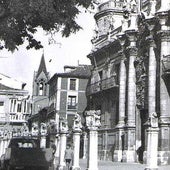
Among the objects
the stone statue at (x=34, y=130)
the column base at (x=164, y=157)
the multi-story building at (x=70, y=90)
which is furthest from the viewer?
the multi-story building at (x=70, y=90)

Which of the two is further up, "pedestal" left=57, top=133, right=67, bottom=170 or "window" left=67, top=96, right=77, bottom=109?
"window" left=67, top=96, right=77, bottom=109

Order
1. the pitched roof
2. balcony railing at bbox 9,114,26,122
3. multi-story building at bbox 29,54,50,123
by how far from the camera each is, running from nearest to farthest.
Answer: the pitched roof, balcony railing at bbox 9,114,26,122, multi-story building at bbox 29,54,50,123

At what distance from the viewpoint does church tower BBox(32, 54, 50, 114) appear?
81.1m

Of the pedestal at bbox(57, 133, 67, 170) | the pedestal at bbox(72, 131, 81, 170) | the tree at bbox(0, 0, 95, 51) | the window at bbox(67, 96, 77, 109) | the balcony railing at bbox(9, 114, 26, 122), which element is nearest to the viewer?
the tree at bbox(0, 0, 95, 51)

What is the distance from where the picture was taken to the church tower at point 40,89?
81062 millimetres

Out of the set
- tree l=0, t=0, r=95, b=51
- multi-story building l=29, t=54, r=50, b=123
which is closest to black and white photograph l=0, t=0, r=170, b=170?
tree l=0, t=0, r=95, b=51

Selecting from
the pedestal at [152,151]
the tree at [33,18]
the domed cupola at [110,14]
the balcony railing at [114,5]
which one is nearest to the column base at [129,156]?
the domed cupola at [110,14]

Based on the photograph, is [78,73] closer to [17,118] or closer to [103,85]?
[17,118]

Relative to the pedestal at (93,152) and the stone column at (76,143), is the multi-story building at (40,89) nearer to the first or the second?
the stone column at (76,143)

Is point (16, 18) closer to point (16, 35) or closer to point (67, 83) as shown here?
point (16, 35)

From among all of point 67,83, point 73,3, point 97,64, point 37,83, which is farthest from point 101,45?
point 37,83

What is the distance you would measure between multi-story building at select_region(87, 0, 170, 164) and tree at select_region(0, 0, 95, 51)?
1799 cm

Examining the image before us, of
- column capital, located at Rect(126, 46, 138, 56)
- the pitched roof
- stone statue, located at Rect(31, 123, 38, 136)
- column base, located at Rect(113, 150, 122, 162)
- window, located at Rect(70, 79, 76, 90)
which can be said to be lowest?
column base, located at Rect(113, 150, 122, 162)

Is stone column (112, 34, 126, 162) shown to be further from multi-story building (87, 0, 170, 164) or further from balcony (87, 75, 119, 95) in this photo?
balcony (87, 75, 119, 95)
